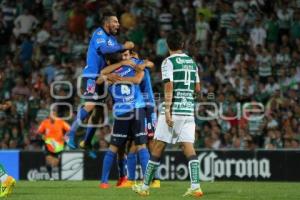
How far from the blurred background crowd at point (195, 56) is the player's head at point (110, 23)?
6715 millimetres

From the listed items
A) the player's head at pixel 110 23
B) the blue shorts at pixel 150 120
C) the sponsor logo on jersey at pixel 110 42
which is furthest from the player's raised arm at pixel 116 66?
the blue shorts at pixel 150 120

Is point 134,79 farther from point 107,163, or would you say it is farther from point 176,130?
point 176,130

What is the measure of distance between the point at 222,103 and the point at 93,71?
7137mm

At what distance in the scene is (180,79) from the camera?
45.3ft

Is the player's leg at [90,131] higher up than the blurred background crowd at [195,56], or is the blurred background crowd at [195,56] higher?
the blurred background crowd at [195,56]

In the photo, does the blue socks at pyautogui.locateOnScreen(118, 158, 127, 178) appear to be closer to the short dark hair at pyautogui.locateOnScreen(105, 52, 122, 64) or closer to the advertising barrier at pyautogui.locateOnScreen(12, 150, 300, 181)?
the short dark hair at pyautogui.locateOnScreen(105, 52, 122, 64)

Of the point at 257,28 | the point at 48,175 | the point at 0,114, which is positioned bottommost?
the point at 48,175

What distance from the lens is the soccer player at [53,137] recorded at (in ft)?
75.4

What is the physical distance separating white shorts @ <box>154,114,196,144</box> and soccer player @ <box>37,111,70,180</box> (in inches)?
374

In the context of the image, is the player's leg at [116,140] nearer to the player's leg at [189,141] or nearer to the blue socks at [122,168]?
the blue socks at [122,168]

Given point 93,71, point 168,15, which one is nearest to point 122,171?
point 93,71

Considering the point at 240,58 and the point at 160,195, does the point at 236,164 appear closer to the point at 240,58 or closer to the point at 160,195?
the point at 240,58

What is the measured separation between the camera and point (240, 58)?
81.2ft

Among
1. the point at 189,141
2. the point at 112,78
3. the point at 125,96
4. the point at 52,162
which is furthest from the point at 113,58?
the point at 52,162
